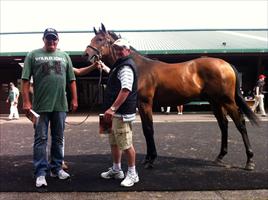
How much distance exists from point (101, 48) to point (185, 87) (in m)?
1.52

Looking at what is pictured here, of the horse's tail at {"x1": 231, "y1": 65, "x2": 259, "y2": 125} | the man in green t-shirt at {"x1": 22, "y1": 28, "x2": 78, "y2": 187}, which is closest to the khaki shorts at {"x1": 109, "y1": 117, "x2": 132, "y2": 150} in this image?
the man in green t-shirt at {"x1": 22, "y1": 28, "x2": 78, "y2": 187}

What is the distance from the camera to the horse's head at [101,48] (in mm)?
5254

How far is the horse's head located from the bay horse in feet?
0.07

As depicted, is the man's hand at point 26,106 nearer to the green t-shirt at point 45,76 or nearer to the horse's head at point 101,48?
the green t-shirt at point 45,76

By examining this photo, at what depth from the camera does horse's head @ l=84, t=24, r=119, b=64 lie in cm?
525

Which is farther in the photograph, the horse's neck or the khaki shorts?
the horse's neck

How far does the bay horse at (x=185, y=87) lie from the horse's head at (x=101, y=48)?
2cm

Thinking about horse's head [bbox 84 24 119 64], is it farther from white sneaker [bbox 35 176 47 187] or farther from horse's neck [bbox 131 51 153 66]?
white sneaker [bbox 35 176 47 187]

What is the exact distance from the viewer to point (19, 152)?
679 cm

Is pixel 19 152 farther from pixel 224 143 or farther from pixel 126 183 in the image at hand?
pixel 224 143

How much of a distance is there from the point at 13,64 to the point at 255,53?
41.1ft

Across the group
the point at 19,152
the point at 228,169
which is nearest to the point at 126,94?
the point at 228,169

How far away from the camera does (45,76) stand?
4.40 metres

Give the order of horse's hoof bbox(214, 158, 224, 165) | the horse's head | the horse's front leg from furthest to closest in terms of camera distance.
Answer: horse's hoof bbox(214, 158, 224, 165) < the horse's front leg < the horse's head
